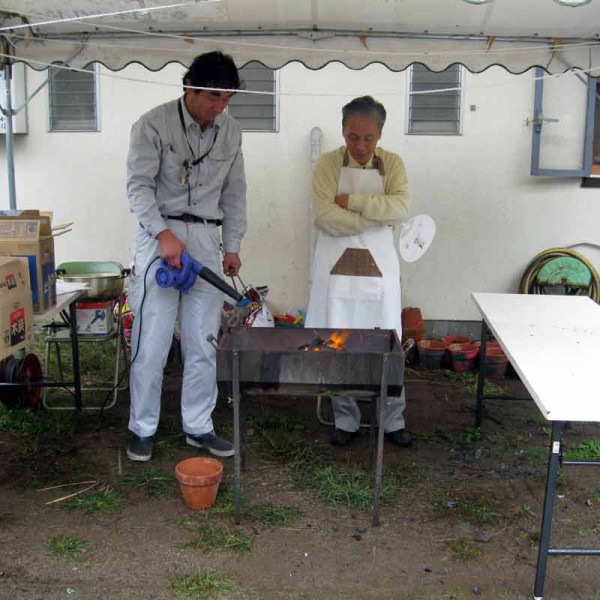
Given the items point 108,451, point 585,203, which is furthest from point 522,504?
point 585,203

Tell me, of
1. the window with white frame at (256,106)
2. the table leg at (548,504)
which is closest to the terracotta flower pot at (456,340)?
the window with white frame at (256,106)

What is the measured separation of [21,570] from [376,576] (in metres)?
1.48

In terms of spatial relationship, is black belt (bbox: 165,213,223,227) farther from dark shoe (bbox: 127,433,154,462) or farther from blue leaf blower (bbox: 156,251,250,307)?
dark shoe (bbox: 127,433,154,462)

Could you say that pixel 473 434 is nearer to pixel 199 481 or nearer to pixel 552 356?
pixel 552 356

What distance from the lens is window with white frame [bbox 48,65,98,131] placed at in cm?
611

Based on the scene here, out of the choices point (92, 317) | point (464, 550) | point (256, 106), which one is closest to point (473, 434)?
point (464, 550)

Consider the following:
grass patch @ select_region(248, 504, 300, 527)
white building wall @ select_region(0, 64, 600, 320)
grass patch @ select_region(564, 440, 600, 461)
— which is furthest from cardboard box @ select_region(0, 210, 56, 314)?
grass patch @ select_region(564, 440, 600, 461)

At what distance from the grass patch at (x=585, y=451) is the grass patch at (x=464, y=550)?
1.21 metres

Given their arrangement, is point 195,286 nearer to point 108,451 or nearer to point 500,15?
point 108,451

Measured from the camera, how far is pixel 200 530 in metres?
3.21

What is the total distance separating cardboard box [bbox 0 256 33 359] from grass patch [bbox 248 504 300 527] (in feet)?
4.54

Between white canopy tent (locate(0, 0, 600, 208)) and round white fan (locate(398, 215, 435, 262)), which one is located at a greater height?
white canopy tent (locate(0, 0, 600, 208))

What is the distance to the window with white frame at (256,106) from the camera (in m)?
6.00

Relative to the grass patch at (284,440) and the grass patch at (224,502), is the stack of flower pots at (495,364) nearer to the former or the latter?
the grass patch at (284,440)
